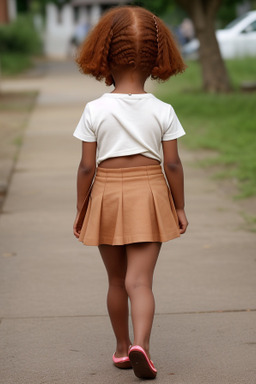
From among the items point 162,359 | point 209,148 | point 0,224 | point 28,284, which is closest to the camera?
point 162,359

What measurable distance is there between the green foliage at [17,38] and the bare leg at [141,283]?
34.7 meters

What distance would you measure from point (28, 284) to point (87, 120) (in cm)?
202

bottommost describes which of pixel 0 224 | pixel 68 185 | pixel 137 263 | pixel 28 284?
pixel 68 185

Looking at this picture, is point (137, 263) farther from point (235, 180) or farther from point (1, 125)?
point (1, 125)

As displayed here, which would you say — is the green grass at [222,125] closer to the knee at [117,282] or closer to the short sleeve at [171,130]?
the knee at [117,282]

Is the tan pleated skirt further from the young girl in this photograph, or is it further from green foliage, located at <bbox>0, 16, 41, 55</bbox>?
green foliage, located at <bbox>0, 16, 41, 55</bbox>

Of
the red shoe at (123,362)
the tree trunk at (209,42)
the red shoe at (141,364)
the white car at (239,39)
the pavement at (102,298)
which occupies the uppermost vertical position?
the red shoe at (141,364)

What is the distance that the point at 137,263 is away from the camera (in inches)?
146

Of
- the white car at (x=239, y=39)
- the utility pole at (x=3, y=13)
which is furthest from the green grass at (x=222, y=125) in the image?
the utility pole at (x=3, y=13)

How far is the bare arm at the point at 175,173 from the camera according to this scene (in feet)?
12.1

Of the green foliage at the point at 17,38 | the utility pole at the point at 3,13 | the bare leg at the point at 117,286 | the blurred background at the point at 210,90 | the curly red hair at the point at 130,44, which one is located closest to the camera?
the curly red hair at the point at 130,44

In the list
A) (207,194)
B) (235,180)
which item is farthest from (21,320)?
(235,180)

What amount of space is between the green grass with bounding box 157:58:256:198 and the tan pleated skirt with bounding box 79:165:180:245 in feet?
14.8

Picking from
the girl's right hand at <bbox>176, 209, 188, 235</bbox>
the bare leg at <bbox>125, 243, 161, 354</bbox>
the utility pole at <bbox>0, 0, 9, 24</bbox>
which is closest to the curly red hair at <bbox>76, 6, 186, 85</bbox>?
the girl's right hand at <bbox>176, 209, 188, 235</bbox>
